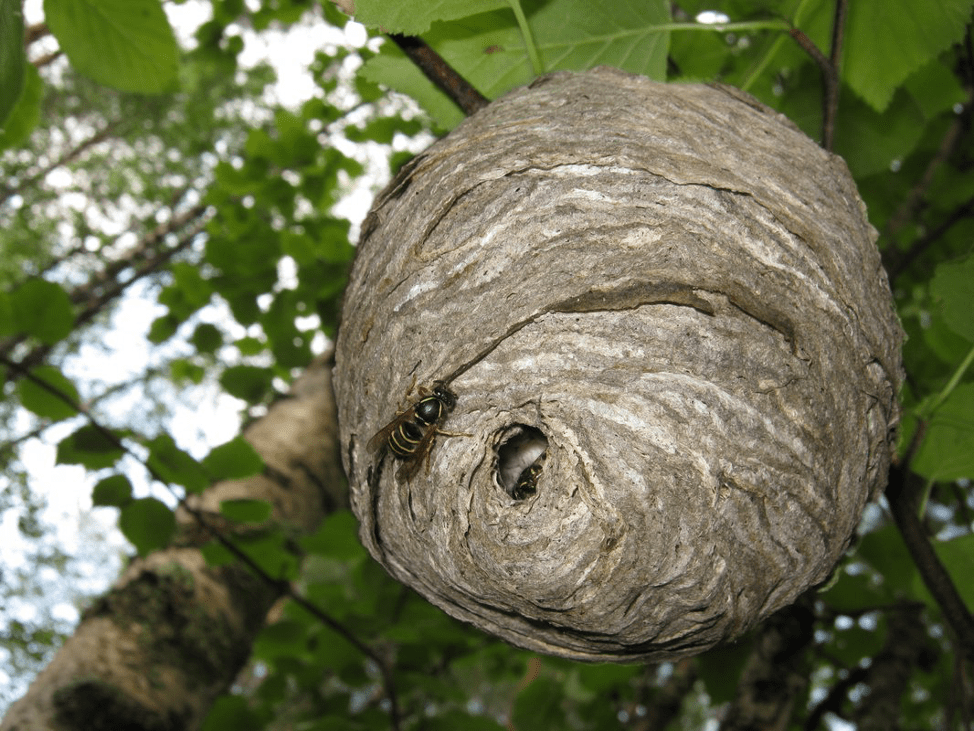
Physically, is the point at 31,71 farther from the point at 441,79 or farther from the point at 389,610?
the point at 389,610

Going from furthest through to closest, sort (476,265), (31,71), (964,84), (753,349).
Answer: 1. (964,84)
2. (31,71)
3. (476,265)
4. (753,349)

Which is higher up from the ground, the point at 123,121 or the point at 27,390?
the point at 123,121

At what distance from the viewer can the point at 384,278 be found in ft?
4.57

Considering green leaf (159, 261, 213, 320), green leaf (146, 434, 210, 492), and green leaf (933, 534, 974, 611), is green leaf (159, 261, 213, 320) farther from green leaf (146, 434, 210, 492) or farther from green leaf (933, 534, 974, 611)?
green leaf (933, 534, 974, 611)

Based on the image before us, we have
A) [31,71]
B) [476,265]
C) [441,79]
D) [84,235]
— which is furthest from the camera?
[84,235]

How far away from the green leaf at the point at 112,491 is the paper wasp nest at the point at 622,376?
3.03ft

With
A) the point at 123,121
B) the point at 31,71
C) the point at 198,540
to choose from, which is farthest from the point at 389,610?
the point at 123,121

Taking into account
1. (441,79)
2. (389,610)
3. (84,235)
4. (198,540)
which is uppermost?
(84,235)

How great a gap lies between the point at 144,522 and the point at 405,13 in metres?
1.56

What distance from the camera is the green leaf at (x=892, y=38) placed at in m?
1.68

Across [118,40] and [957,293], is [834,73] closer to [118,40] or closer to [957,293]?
[957,293]

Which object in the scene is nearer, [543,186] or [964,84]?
[543,186]

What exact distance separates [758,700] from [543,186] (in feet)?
7.58

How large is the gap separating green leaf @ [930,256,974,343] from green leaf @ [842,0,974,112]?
A: 489mm
